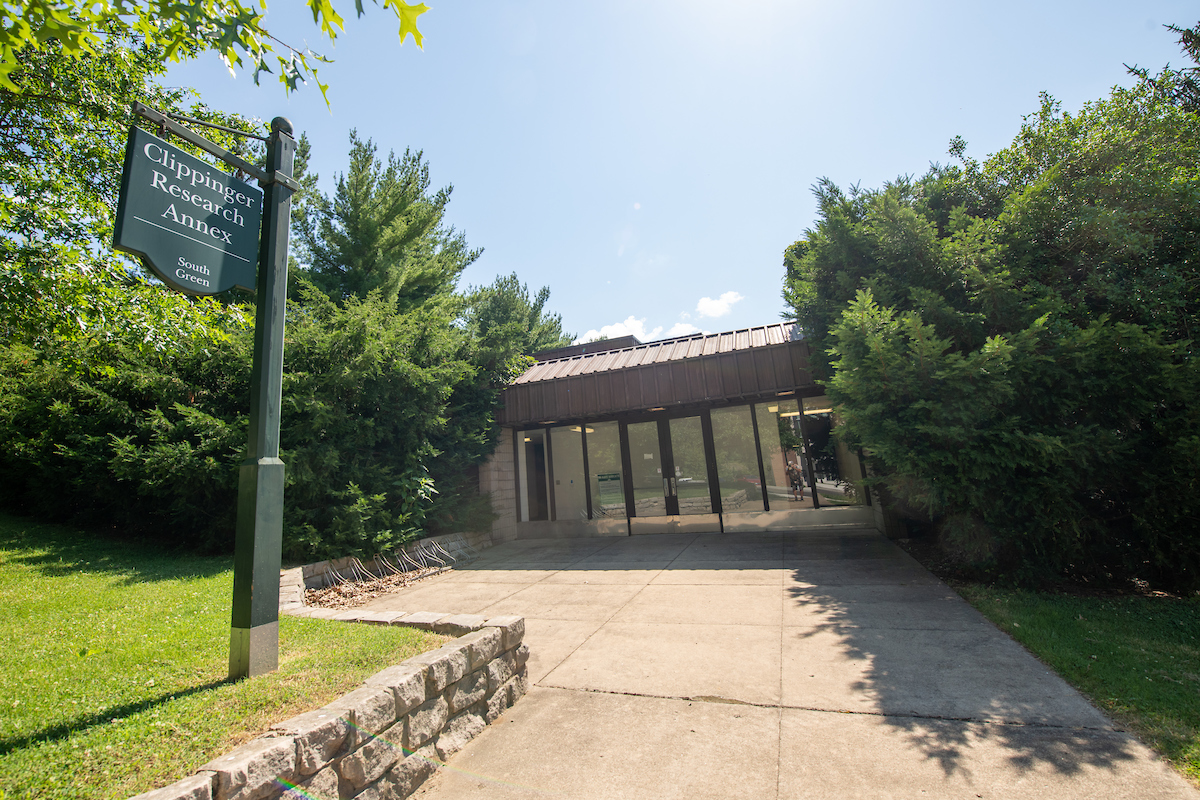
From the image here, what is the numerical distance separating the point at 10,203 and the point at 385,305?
450 centimetres

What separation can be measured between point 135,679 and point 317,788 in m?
1.69

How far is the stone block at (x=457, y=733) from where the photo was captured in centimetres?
300

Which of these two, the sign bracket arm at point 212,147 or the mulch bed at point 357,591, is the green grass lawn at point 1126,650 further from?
the mulch bed at point 357,591

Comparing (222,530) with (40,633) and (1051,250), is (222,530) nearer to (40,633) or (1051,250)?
(40,633)

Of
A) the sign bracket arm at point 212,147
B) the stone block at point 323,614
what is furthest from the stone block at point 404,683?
the sign bracket arm at point 212,147

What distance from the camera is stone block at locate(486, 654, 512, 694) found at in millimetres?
3525

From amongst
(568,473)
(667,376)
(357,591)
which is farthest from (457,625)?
(568,473)

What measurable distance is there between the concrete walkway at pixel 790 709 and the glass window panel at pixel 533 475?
239 inches

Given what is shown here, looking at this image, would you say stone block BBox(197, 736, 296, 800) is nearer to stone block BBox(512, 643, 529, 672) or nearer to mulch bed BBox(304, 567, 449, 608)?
stone block BBox(512, 643, 529, 672)

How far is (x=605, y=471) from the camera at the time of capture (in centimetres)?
1180

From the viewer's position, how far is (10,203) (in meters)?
6.26

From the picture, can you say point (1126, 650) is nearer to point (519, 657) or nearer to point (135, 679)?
point (519, 657)

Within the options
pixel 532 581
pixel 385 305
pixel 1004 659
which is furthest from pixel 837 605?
pixel 385 305

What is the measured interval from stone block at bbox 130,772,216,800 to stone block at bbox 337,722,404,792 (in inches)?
25.5
